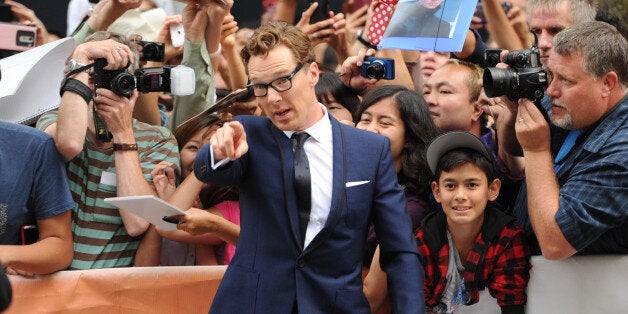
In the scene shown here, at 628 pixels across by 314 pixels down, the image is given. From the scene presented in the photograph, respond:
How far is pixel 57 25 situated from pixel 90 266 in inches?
108

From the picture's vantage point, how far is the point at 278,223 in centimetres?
386

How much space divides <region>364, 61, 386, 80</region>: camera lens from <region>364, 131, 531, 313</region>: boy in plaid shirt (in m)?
0.78

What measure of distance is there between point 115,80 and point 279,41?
1.05 m

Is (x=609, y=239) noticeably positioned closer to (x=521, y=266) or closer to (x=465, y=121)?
(x=521, y=266)

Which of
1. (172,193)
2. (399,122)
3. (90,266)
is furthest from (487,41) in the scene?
(90,266)

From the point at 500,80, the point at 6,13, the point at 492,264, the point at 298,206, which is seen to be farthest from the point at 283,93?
the point at 6,13

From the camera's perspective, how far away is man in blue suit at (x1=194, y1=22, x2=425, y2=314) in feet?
12.6

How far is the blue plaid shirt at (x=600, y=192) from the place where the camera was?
400cm

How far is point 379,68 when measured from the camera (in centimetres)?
517

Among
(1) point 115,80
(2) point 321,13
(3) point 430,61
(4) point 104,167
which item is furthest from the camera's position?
(3) point 430,61

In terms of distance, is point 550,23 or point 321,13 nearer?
point 550,23

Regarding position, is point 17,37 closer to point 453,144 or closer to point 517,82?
point 453,144

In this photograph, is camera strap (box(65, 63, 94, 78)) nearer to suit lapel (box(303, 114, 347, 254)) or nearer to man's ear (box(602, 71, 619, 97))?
suit lapel (box(303, 114, 347, 254))

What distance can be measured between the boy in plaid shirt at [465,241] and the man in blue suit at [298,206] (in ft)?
1.48
